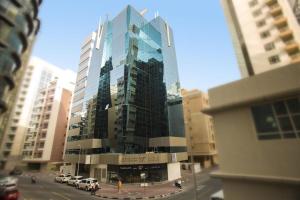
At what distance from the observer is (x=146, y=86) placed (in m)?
47.9

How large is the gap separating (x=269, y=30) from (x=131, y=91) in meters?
27.9

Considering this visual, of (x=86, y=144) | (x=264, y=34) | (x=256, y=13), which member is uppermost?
(x=256, y=13)

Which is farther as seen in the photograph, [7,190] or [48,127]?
[48,127]

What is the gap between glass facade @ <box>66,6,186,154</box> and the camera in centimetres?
4191

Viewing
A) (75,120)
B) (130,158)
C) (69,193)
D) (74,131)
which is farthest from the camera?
(75,120)

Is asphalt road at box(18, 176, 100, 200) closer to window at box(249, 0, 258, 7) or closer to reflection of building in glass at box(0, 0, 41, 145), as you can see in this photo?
reflection of building in glass at box(0, 0, 41, 145)

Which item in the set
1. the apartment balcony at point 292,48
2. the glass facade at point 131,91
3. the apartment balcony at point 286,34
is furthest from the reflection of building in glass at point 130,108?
the apartment balcony at point 286,34

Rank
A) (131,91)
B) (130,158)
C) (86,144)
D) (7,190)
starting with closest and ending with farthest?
(7,190) → (130,158) → (131,91) → (86,144)

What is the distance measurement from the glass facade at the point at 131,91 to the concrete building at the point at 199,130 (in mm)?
8648

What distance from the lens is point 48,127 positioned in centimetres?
6550

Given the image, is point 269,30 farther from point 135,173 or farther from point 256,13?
point 135,173

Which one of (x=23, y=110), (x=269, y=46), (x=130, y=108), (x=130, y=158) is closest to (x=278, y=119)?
(x=269, y=46)

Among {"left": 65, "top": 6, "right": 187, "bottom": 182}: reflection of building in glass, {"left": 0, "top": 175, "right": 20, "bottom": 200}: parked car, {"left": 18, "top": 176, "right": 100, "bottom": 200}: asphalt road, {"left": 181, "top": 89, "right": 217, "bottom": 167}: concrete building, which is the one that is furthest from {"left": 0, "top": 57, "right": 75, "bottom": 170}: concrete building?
{"left": 181, "top": 89, "right": 217, "bottom": 167}: concrete building

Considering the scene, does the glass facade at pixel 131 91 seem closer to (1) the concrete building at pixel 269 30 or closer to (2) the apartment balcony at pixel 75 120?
(2) the apartment balcony at pixel 75 120
